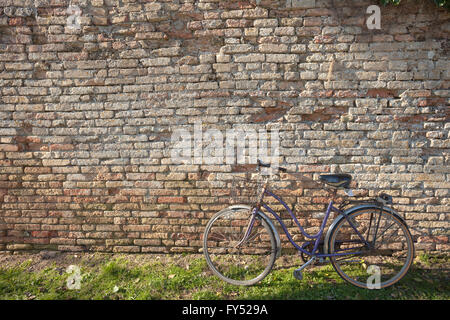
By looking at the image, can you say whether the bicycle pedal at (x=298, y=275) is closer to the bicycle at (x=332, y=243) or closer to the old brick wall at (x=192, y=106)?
the bicycle at (x=332, y=243)

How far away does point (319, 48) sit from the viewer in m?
3.10

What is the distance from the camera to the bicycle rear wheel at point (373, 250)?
2.86 m

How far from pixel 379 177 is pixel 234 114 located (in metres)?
1.81

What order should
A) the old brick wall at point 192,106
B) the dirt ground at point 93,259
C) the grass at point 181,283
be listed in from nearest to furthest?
the grass at point 181,283 → the old brick wall at point 192,106 → the dirt ground at point 93,259

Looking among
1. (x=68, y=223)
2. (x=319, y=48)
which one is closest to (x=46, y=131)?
(x=68, y=223)

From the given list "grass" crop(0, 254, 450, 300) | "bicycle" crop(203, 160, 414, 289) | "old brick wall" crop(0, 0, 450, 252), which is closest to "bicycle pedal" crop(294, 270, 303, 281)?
"bicycle" crop(203, 160, 414, 289)

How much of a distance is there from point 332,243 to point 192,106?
2149 millimetres

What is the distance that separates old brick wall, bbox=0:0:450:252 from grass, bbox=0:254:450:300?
259 millimetres

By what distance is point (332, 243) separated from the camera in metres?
2.87

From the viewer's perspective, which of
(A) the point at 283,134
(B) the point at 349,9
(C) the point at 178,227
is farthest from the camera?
(C) the point at 178,227

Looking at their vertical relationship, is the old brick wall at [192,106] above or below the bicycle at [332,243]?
above

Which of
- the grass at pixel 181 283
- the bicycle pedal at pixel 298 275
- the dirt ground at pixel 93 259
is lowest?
the grass at pixel 181 283

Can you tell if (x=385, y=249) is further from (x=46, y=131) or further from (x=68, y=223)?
(x=46, y=131)

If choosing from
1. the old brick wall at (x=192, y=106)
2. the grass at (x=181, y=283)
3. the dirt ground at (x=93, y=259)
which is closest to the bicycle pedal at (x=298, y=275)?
the grass at (x=181, y=283)
